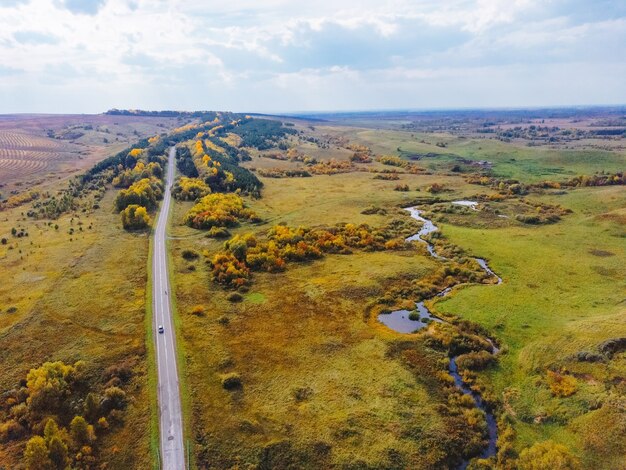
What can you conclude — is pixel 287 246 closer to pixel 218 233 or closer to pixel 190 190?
pixel 218 233

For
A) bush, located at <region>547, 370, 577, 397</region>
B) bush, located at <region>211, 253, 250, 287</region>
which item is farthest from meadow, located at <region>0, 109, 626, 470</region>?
bush, located at <region>211, 253, 250, 287</region>

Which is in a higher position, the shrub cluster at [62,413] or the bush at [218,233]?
the bush at [218,233]

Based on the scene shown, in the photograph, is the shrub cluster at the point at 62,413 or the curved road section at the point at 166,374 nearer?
the shrub cluster at the point at 62,413

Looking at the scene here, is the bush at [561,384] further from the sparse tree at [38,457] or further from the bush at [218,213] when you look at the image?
the bush at [218,213]

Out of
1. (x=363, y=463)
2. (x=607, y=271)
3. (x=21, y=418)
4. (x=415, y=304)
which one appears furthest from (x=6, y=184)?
(x=607, y=271)

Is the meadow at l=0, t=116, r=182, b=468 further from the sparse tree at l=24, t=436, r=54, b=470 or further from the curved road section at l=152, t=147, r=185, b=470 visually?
the sparse tree at l=24, t=436, r=54, b=470

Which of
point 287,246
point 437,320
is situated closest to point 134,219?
point 287,246

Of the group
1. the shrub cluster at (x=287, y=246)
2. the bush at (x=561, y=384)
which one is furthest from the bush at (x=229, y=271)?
the bush at (x=561, y=384)
